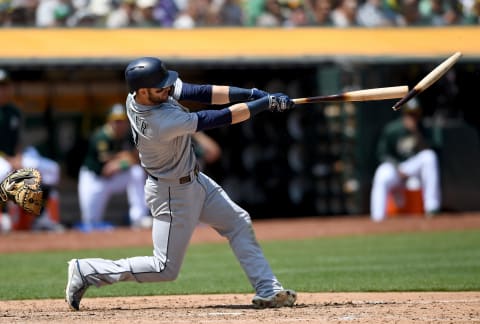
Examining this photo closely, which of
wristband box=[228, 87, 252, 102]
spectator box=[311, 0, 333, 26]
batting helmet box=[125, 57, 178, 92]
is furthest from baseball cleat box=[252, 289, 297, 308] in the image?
spectator box=[311, 0, 333, 26]

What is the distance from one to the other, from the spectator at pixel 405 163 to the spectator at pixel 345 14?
1481 mm

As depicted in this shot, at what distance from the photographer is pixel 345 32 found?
1314cm

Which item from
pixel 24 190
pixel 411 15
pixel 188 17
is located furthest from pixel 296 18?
pixel 24 190

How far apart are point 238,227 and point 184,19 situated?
24.6 feet

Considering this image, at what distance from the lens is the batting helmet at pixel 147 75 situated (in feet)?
18.3

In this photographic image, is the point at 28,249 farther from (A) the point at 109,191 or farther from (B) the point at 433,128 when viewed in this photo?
(B) the point at 433,128

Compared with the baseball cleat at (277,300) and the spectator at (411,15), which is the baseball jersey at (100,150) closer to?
the spectator at (411,15)

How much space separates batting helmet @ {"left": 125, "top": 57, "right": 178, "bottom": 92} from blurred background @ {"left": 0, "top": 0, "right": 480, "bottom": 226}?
259 inches

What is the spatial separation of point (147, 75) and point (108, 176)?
280 inches

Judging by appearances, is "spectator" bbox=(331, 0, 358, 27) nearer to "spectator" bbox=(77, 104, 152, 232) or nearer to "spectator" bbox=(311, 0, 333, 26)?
"spectator" bbox=(311, 0, 333, 26)

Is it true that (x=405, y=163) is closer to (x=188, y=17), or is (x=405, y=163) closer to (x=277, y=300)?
(x=188, y=17)

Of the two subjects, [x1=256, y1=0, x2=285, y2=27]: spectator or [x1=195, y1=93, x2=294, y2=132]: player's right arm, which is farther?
[x1=256, y1=0, x2=285, y2=27]: spectator

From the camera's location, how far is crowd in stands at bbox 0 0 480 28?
1288cm

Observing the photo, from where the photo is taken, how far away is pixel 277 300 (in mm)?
6020
